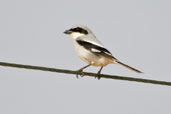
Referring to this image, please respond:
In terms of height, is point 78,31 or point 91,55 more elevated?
point 78,31

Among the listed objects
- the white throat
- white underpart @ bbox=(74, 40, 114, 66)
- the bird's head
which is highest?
the bird's head

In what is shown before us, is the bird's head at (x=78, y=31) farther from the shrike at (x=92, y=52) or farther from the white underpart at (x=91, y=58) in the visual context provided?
the white underpart at (x=91, y=58)

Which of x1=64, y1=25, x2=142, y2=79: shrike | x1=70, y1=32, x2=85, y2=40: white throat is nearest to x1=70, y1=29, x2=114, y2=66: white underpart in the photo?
x1=64, y1=25, x2=142, y2=79: shrike

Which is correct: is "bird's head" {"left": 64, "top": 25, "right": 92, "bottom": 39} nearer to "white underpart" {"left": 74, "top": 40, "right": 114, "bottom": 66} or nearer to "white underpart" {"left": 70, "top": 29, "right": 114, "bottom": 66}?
"white underpart" {"left": 70, "top": 29, "right": 114, "bottom": 66}

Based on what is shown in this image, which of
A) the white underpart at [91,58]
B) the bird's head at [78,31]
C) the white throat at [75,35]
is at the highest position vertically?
the bird's head at [78,31]

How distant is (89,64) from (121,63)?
30.5 inches

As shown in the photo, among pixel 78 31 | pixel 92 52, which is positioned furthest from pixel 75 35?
pixel 92 52

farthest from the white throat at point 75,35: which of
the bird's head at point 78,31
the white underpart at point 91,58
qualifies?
the white underpart at point 91,58

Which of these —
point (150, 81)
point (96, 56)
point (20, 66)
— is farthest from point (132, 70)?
point (20, 66)

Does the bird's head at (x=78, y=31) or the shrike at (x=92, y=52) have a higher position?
the bird's head at (x=78, y=31)

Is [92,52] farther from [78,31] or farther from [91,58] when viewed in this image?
[78,31]

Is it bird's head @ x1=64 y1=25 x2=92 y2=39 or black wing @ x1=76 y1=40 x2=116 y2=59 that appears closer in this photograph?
black wing @ x1=76 y1=40 x2=116 y2=59

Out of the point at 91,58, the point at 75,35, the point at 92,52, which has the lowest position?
the point at 91,58

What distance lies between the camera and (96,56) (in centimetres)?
831
